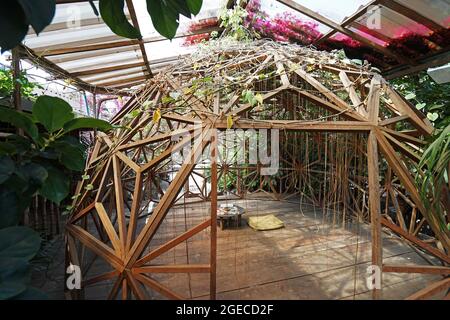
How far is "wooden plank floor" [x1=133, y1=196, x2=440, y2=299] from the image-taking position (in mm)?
2963

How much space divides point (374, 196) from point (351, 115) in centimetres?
69

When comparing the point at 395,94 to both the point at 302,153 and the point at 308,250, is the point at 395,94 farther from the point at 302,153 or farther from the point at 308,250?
the point at 302,153

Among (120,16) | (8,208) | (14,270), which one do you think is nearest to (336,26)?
(120,16)

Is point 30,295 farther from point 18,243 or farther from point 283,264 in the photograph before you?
point 283,264

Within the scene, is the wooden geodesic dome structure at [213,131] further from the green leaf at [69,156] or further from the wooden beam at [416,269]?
the green leaf at [69,156]

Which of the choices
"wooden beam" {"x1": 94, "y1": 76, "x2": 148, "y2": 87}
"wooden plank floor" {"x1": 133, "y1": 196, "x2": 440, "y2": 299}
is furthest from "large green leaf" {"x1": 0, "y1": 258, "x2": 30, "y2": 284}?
"wooden beam" {"x1": 94, "y1": 76, "x2": 148, "y2": 87}

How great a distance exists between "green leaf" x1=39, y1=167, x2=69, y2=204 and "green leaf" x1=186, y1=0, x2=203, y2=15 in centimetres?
90

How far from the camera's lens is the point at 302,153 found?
6656mm

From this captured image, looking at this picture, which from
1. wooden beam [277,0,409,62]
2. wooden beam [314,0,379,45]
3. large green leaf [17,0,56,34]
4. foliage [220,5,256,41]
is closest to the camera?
large green leaf [17,0,56,34]

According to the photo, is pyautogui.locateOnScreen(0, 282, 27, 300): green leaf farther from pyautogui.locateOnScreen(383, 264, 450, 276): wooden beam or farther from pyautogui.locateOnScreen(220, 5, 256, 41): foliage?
pyautogui.locateOnScreen(220, 5, 256, 41): foliage

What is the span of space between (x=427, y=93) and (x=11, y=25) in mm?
5365

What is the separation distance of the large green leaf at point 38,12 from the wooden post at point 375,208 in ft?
7.46

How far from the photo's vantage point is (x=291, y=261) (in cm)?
368
